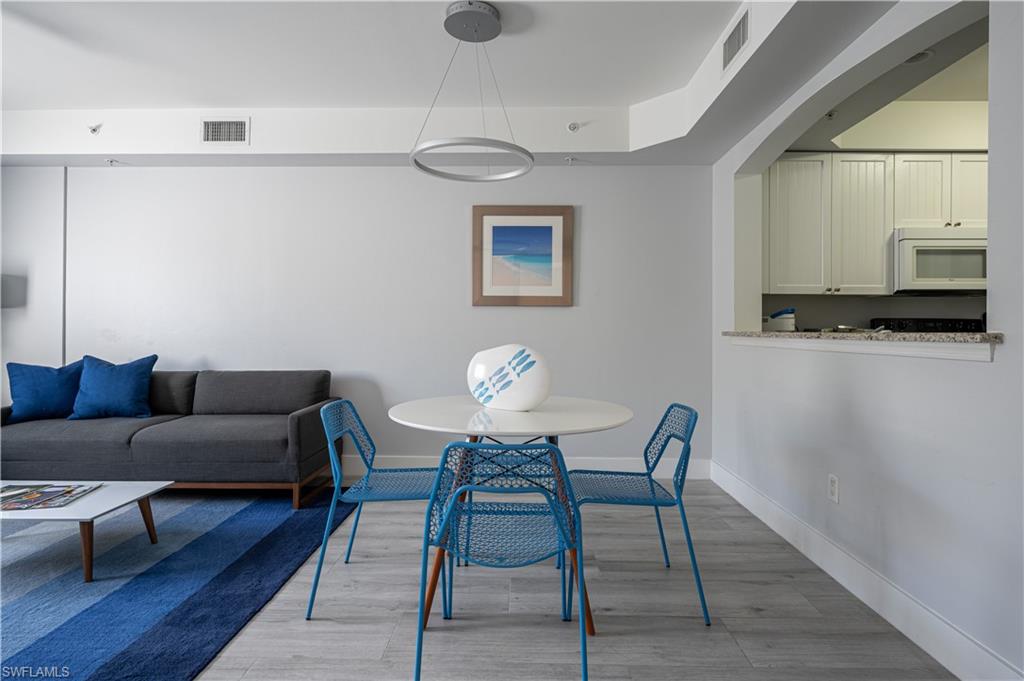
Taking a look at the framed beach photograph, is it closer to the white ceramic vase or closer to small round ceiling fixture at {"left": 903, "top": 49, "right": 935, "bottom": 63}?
the white ceramic vase

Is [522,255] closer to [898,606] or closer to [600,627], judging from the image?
[600,627]

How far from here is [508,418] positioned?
1.96m

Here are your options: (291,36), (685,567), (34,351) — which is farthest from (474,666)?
(34,351)

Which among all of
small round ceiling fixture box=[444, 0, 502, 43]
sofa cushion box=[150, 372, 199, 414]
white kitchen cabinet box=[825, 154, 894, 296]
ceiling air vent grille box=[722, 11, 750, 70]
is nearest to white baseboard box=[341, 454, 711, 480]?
sofa cushion box=[150, 372, 199, 414]

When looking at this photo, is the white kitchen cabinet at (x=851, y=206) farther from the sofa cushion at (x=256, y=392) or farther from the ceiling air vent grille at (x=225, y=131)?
the ceiling air vent grille at (x=225, y=131)

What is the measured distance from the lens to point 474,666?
5.35ft

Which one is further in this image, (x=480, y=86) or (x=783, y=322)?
(x=783, y=322)

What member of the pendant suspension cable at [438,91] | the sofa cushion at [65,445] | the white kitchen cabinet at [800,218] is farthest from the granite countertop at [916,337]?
the sofa cushion at [65,445]

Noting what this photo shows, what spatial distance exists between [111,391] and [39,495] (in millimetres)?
1346

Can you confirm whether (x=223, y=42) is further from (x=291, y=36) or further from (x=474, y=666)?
(x=474, y=666)

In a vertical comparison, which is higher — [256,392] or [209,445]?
[256,392]

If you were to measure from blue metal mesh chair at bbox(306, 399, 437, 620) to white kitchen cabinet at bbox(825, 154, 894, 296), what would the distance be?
329 centimetres

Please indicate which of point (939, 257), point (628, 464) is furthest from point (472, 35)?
point (939, 257)

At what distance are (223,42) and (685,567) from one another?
11.7ft
